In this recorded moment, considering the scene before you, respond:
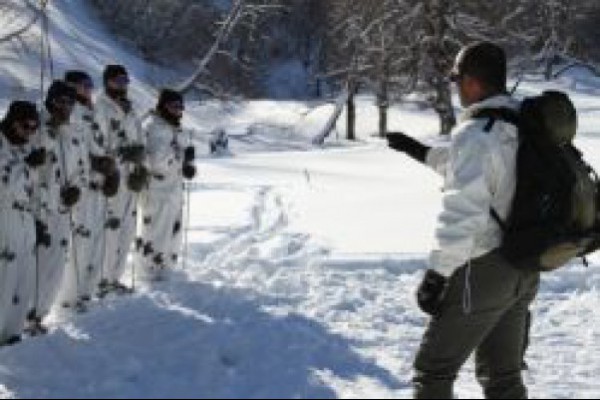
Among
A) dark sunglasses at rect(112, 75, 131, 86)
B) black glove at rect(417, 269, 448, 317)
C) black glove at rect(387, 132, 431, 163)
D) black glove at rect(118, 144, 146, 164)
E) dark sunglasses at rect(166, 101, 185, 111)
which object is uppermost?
dark sunglasses at rect(112, 75, 131, 86)

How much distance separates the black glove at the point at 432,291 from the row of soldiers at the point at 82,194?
4.25m

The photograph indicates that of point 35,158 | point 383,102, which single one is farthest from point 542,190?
point 383,102

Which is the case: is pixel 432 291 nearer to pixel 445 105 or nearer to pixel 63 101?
pixel 63 101

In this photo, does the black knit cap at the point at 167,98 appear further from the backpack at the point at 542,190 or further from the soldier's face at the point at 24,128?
the backpack at the point at 542,190

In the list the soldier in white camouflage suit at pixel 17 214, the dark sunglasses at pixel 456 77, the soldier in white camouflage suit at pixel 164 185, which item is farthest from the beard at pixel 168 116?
the dark sunglasses at pixel 456 77

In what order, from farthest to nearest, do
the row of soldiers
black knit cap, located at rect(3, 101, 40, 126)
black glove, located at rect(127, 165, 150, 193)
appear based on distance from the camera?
black glove, located at rect(127, 165, 150, 193), the row of soldiers, black knit cap, located at rect(3, 101, 40, 126)

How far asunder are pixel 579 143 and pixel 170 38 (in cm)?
3109

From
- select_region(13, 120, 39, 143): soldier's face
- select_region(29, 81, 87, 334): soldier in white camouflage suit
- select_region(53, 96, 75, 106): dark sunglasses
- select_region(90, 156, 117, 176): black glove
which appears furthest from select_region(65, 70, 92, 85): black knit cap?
select_region(13, 120, 39, 143): soldier's face

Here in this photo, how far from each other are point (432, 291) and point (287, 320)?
13.1ft

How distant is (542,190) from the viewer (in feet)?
17.0

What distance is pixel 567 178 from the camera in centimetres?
518

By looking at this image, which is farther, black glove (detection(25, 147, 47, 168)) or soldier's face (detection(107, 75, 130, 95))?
soldier's face (detection(107, 75, 130, 95))

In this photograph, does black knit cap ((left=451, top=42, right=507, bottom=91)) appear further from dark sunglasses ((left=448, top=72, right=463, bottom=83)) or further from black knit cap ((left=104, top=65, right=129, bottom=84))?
black knit cap ((left=104, top=65, right=129, bottom=84))

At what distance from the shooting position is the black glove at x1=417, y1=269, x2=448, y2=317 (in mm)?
5180
